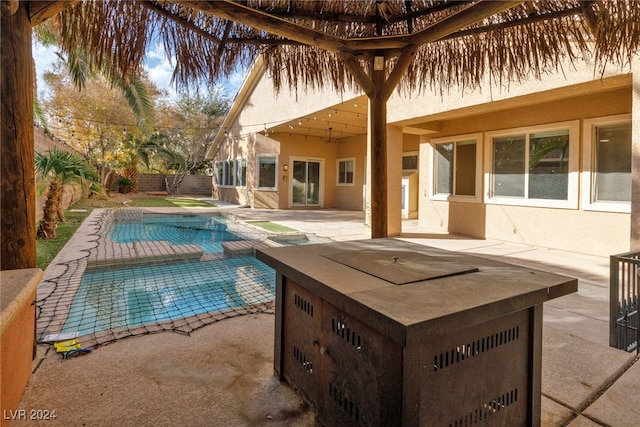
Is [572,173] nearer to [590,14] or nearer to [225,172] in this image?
[590,14]

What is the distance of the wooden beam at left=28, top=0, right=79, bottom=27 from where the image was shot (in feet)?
7.63

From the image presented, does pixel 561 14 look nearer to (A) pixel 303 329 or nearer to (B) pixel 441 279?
(B) pixel 441 279

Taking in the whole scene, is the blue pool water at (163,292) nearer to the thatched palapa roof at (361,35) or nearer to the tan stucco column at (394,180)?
the thatched palapa roof at (361,35)

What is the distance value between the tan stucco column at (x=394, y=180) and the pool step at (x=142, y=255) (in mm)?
4703

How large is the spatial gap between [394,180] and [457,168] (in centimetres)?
178

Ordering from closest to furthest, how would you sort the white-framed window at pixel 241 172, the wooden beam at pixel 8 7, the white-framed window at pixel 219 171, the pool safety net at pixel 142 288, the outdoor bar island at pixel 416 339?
the outdoor bar island at pixel 416 339 < the wooden beam at pixel 8 7 < the pool safety net at pixel 142 288 < the white-framed window at pixel 241 172 < the white-framed window at pixel 219 171

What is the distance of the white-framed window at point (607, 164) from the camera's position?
6.21 metres

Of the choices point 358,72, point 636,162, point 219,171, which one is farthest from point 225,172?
point 636,162

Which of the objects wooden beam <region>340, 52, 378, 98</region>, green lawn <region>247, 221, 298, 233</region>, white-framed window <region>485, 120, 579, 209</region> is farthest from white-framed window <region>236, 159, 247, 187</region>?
wooden beam <region>340, 52, 378, 98</region>

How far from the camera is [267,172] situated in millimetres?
16859

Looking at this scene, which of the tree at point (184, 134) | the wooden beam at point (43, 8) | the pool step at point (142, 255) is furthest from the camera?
the tree at point (184, 134)

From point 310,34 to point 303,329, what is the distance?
268 cm

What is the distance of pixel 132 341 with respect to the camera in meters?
2.88

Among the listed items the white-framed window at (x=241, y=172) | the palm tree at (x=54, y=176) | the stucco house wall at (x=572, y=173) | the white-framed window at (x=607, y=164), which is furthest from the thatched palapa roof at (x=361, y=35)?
the white-framed window at (x=241, y=172)
